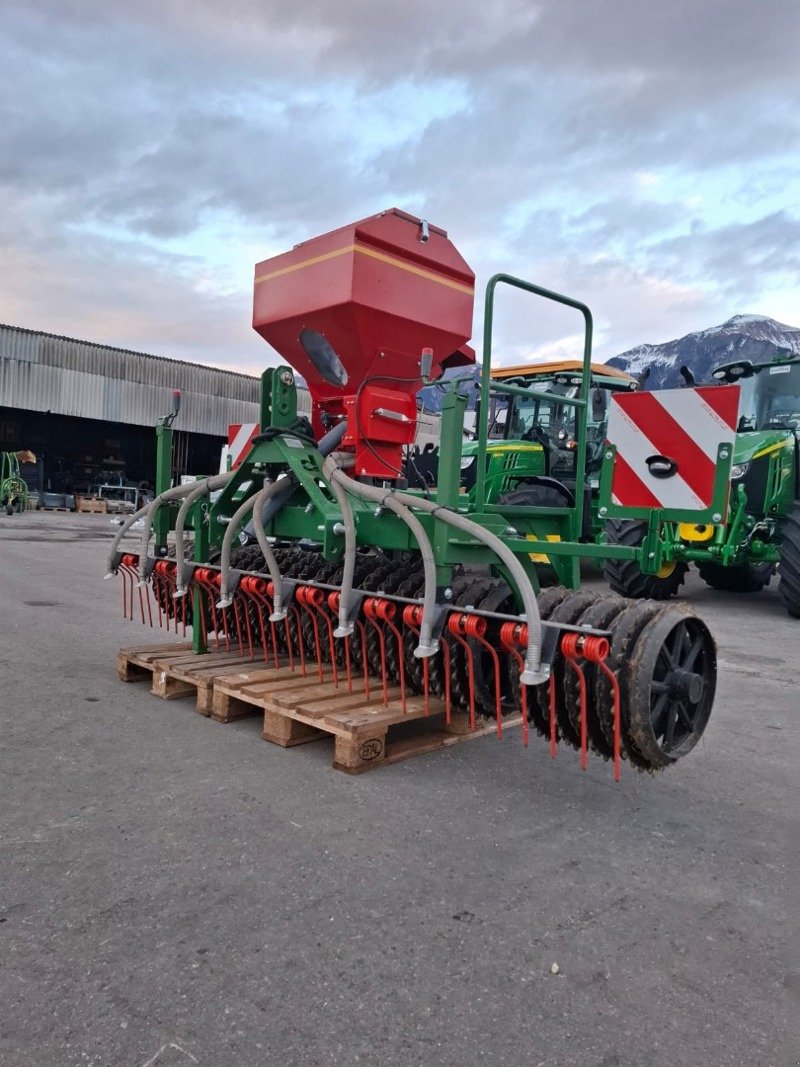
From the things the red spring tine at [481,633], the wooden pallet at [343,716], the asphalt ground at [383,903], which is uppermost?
the red spring tine at [481,633]

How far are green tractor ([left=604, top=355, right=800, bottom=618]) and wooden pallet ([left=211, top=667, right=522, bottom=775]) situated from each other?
455 centimetres

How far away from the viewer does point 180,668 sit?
A: 4320 mm

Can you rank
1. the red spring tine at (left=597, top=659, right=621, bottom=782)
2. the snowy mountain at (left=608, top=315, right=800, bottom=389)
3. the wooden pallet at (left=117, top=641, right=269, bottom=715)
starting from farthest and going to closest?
the snowy mountain at (left=608, top=315, right=800, bottom=389)
the wooden pallet at (left=117, top=641, right=269, bottom=715)
the red spring tine at (left=597, top=659, right=621, bottom=782)

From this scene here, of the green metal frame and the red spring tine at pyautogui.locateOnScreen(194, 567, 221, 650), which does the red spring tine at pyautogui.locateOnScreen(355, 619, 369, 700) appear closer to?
the green metal frame

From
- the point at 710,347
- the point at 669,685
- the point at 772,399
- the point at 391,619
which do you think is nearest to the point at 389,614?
the point at 391,619

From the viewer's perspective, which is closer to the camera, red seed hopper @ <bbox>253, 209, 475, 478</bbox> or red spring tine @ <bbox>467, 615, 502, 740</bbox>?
red spring tine @ <bbox>467, 615, 502, 740</bbox>

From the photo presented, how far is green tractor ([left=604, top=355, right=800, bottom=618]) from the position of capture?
26.1 ft

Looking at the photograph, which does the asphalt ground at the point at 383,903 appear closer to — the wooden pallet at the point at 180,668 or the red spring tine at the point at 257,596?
the wooden pallet at the point at 180,668

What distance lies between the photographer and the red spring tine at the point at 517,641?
2.97m

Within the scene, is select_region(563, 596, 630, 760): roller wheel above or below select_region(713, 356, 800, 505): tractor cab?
below

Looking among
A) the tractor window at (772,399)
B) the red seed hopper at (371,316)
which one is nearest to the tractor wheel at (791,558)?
the tractor window at (772,399)

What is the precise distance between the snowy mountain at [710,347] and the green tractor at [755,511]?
533cm

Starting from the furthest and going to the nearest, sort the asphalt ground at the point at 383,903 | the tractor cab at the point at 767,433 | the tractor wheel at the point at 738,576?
the tractor wheel at the point at 738,576
the tractor cab at the point at 767,433
the asphalt ground at the point at 383,903

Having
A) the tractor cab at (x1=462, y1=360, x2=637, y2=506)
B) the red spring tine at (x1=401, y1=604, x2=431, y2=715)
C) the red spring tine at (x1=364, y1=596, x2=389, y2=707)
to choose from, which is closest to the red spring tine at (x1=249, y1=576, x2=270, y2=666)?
the red spring tine at (x1=364, y1=596, x2=389, y2=707)
